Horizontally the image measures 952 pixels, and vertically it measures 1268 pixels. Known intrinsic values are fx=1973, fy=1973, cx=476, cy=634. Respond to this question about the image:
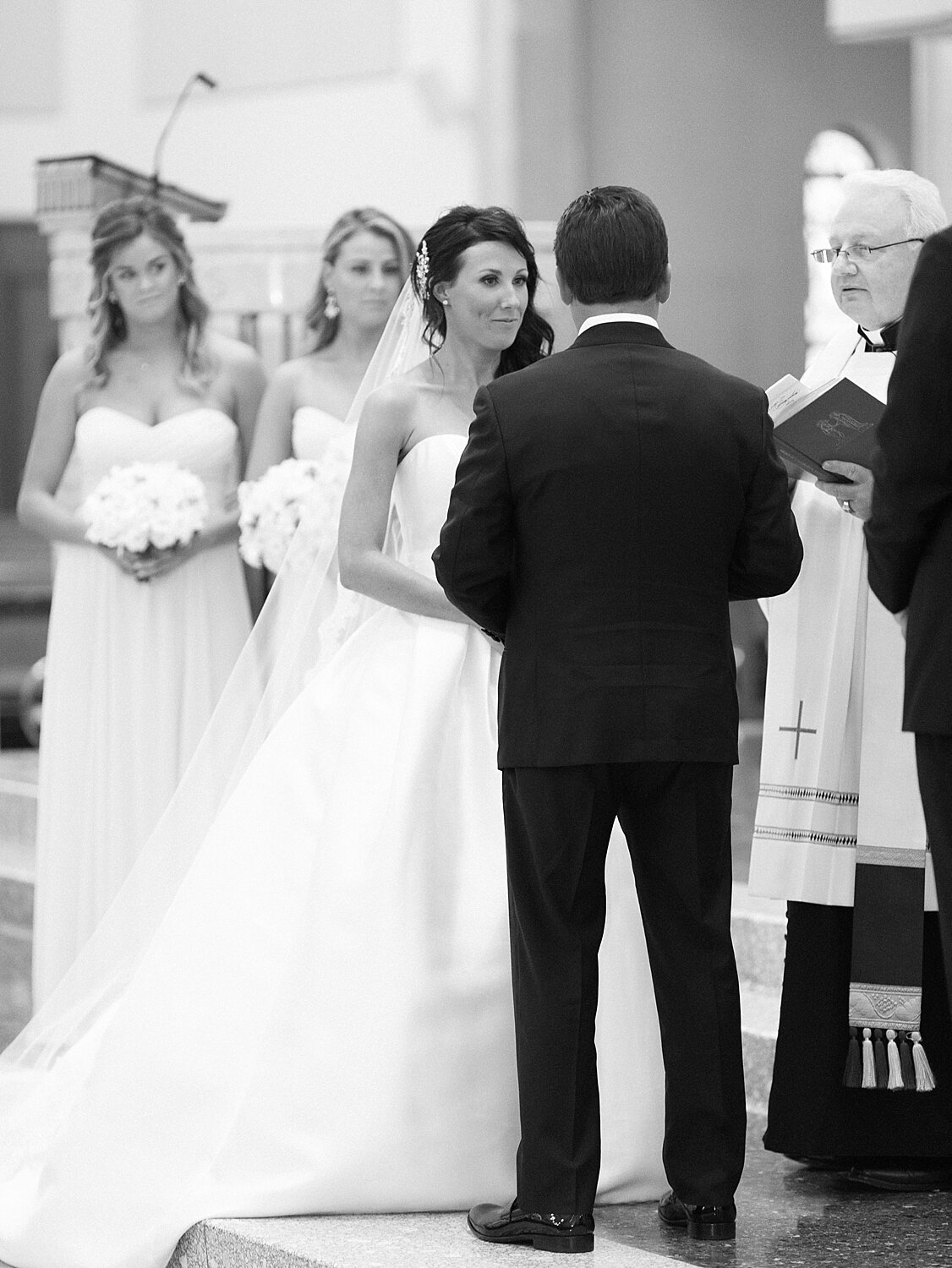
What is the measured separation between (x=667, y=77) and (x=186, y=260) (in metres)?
6.52

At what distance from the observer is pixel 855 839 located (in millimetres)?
3857

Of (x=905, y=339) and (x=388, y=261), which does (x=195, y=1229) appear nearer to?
(x=905, y=339)

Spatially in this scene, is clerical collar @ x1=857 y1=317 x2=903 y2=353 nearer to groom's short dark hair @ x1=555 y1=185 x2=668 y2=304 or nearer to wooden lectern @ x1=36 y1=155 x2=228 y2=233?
groom's short dark hair @ x1=555 y1=185 x2=668 y2=304

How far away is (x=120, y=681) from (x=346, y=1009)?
88.3 inches

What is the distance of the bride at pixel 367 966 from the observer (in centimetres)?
362

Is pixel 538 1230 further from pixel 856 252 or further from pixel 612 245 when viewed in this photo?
pixel 856 252

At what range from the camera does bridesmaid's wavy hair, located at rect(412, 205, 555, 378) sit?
384 cm

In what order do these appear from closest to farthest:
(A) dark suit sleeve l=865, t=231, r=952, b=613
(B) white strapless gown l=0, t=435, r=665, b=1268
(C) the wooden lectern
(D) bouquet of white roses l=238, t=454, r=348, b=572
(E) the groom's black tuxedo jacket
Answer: (A) dark suit sleeve l=865, t=231, r=952, b=613
(E) the groom's black tuxedo jacket
(B) white strapless gown l=0, t=435, r=665, b=1268
(D) bouquet of white roses l=238, t=454, r=348, b=572
(C) the wooden lectern

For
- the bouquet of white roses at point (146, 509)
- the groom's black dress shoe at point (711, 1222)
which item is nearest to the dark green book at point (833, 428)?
the groom's black dress shoe at point (711, 1222)

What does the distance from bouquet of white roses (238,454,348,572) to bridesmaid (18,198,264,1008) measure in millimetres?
225

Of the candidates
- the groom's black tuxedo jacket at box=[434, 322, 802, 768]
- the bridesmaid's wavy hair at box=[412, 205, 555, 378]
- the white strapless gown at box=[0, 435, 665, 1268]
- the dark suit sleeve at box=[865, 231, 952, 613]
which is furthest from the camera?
the bridesmaid's wavy hair at box=[412, 205, 555, 378]

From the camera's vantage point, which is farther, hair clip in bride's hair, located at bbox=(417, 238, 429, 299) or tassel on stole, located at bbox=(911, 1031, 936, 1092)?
hair clip in bride's hair, located at bbox=(417, 238, 429, 299)

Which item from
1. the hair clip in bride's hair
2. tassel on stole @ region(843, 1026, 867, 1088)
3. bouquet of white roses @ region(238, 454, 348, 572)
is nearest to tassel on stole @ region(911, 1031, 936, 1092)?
tassel on stole @ region(843, 1026, 867, 1088)

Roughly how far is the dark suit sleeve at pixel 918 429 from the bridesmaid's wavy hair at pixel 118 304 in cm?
327
